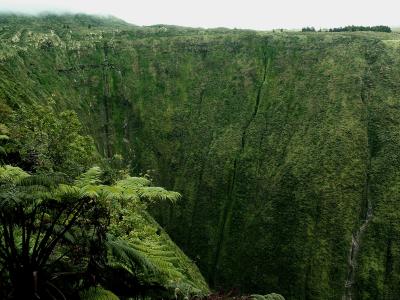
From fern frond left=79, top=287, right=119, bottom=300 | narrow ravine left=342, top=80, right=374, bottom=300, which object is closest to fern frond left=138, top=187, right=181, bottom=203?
fern frond left=79, top=287, right=119, bottom=300

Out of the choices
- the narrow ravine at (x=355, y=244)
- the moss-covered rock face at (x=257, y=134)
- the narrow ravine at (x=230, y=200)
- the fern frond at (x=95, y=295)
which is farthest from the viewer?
the narrow ravine at (x=230, y=200)

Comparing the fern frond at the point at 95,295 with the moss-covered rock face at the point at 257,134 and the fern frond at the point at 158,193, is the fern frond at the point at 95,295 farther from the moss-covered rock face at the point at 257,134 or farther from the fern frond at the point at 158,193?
the moss-covered rock face at the point at 257,134

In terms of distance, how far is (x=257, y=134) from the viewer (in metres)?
142

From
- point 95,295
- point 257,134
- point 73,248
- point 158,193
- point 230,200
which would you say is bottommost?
point 230,200

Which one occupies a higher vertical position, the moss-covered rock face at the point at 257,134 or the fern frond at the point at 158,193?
the fern frond at the point at 158,193

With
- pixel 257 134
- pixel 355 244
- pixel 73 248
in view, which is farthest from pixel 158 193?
pixel 257 134

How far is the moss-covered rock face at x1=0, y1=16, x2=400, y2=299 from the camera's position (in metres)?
114

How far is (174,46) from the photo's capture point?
17262cm

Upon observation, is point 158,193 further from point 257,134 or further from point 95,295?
point 257,134

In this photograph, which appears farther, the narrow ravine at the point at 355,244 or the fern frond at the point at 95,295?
the narrow ravine at the point at 355,244

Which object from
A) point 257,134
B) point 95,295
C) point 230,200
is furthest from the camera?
point 257,134

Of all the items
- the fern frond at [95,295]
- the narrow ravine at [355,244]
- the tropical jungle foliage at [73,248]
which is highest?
the tropical jungle foliage at [73,248]

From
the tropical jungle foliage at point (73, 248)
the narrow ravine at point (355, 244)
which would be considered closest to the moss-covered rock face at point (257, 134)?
the narrow ravine at point (355, 244)

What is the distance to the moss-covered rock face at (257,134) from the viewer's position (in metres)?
114
